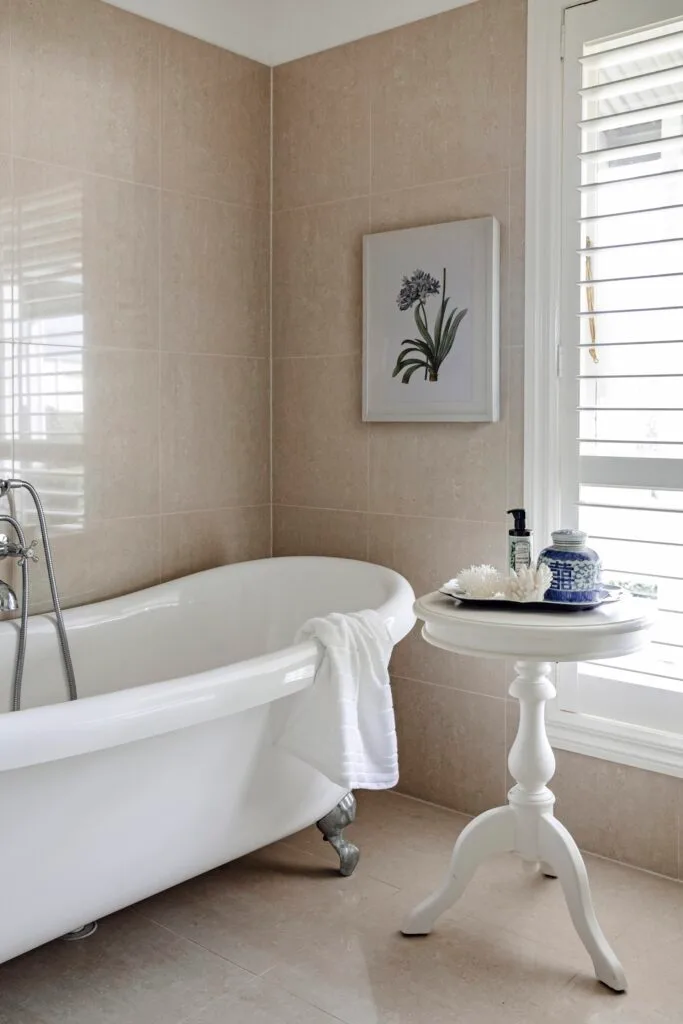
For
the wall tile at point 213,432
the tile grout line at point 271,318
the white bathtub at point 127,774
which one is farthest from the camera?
the tile grout line at point 271,318

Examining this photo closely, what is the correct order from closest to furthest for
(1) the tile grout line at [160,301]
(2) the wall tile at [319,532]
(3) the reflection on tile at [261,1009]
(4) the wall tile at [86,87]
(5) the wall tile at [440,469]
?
(3) the reflection on tile at [261,1009]
(4) the wall tile at [86,87]
(5) the wall tile at [440,469]
(1) the tile grout line at [160,301]
(2) the wall tile at [319,532]

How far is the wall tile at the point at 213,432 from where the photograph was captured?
9.78ft

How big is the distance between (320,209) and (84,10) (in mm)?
884

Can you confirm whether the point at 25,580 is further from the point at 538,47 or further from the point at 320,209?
the point at 538,47

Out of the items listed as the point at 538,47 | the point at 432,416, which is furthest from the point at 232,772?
the point at 538,47

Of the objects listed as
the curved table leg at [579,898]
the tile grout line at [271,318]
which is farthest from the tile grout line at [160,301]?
the curved table leg at [579,898]

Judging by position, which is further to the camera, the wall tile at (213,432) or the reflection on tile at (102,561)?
the wall tile at (213,432)

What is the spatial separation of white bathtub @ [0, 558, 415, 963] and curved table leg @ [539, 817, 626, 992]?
0.51 m

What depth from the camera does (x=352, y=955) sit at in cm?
209

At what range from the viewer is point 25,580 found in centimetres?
232

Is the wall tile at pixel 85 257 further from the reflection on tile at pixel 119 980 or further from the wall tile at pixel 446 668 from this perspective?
the reflection on tile at pixel 119 980

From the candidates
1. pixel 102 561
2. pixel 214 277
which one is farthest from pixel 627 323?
pixel 102 561

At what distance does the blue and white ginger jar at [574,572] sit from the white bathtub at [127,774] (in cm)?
42

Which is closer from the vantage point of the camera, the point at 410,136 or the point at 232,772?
the point at 232,772
